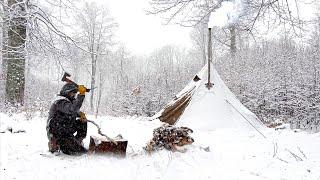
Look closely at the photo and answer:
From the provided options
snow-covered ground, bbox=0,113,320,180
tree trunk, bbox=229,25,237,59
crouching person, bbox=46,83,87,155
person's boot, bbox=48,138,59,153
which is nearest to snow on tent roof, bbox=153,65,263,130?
tree trunk, bbox=229,25,237,59

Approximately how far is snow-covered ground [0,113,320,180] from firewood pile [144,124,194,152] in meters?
0.15

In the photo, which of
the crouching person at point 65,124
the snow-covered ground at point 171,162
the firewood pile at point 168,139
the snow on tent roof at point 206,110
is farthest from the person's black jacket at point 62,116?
the snow on tent roof at point 206,110

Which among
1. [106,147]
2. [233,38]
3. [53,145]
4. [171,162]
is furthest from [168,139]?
[233,38]

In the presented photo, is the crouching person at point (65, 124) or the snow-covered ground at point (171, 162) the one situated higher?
the crouching person at point (65, 124)

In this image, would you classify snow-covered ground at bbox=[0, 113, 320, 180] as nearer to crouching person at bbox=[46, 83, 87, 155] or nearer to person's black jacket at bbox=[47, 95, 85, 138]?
crouching person at bbox=[46, 83, 87, 155]

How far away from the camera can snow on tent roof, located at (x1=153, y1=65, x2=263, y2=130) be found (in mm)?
9242

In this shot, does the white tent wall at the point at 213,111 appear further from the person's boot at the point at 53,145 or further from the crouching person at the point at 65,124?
the person's boot at the point at 53,145

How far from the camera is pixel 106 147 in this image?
17.4 feet

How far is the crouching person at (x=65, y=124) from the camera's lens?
17.4ft

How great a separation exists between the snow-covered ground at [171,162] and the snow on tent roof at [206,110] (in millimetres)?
2196

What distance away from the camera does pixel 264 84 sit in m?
17.4

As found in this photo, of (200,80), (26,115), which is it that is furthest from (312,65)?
(26,115)

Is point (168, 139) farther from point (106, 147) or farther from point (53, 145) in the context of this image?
point (53, 145)

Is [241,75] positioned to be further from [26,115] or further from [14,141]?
[14,141]
